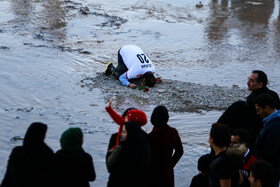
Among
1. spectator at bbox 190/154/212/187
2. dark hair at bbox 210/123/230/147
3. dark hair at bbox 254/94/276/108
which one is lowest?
spectator at bbox 190/154/212/187

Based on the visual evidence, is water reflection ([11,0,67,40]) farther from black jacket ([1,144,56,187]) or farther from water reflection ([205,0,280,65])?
black jacket ([1,144,56,187])

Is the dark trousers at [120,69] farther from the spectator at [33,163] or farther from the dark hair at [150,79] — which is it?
the spectator at [33,163]

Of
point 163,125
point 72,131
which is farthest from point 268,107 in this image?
point 72,131

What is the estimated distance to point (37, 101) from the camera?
8148 millimetres

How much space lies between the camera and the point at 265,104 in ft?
14.9

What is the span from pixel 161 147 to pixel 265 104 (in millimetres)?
1287

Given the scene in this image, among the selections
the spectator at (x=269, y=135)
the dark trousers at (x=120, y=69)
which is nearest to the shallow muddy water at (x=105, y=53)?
the dark trousers at (x=120, y=69)

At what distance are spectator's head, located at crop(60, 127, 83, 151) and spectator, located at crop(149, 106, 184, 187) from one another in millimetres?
991

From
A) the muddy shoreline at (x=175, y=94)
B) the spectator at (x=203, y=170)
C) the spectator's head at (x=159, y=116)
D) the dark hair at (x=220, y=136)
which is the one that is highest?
the spectator's head at (x=159, y=116)

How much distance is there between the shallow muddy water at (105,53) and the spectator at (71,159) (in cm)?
183

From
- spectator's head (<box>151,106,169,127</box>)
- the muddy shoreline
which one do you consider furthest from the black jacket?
the muddy shoreline

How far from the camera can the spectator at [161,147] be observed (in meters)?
4.33

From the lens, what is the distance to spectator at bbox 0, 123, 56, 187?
346 centimetres

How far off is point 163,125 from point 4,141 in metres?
3.27
